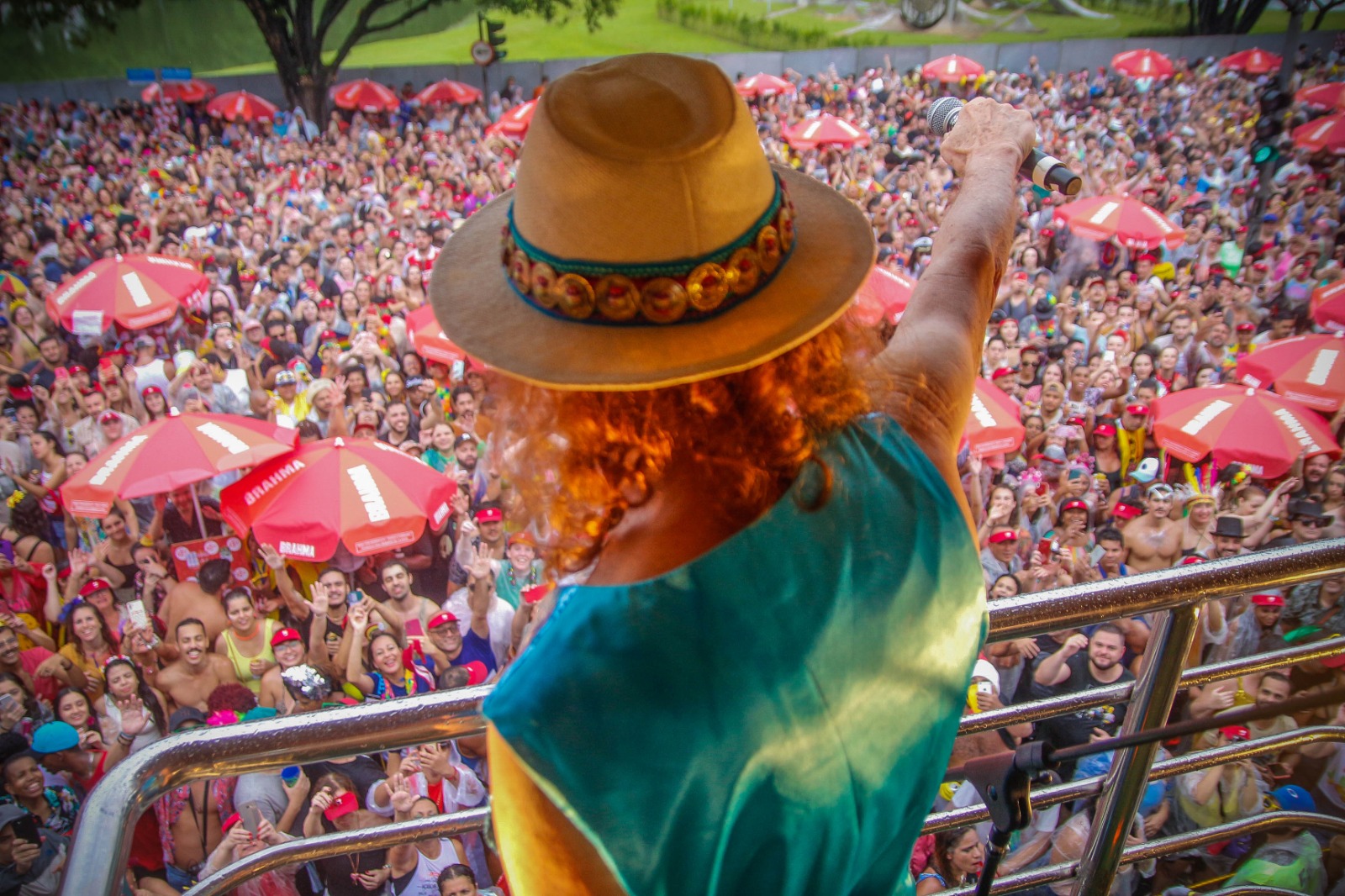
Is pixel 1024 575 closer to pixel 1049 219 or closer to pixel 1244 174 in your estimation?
pixel 1049 219

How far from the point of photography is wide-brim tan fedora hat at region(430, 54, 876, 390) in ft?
2.63

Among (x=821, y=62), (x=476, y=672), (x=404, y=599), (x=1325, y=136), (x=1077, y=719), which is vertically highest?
(x=821, y=62)

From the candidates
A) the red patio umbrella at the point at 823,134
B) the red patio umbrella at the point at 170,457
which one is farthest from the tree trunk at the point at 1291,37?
the red patio umbrella at the point at 170,457

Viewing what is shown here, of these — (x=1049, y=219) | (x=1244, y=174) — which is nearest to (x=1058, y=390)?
(x=1049, y=219)

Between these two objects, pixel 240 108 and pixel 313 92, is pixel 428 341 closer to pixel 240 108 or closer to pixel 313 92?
pixel 240 108

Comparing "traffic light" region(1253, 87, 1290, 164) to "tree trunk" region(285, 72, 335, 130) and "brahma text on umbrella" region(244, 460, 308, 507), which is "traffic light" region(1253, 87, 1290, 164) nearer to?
"brahma text on umbrella" region(244, 460, 308, 507)

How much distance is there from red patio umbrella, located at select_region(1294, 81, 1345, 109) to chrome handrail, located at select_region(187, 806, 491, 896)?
19.5 meters

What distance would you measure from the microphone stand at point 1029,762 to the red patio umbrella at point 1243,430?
559 centimetres

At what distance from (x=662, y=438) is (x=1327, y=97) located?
19755 millimetres

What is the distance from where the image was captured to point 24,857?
3443mm

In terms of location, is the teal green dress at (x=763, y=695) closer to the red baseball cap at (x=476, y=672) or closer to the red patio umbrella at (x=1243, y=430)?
the red baseball cap at (x=476, y=672)

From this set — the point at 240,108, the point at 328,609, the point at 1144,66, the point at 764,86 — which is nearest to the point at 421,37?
the point at 240,108

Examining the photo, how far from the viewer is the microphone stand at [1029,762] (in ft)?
3.52

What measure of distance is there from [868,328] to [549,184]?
1.40ft
